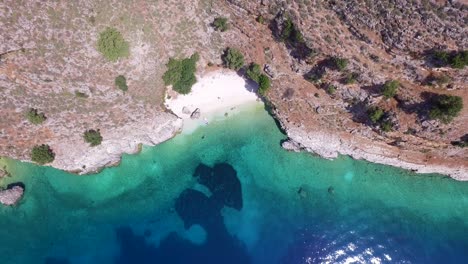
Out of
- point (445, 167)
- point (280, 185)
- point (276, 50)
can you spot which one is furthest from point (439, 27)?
point (280, 185)

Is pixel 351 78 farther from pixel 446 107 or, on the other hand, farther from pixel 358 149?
pixel 358 149

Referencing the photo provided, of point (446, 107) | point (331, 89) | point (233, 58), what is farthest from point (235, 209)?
point (446, 107)

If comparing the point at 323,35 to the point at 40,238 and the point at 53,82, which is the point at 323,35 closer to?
the point at 53,82

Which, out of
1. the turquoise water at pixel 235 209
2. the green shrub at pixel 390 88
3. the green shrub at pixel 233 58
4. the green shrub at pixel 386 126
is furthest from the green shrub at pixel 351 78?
the green shrub at pixel 233 58

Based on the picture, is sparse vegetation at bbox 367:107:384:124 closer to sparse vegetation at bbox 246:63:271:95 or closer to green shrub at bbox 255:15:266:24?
sparse vegetation at bbox 246:63:271:95

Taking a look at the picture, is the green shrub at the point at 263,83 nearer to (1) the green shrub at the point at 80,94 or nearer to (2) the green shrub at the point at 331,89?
(2) the green shrub at the point at 331,89
